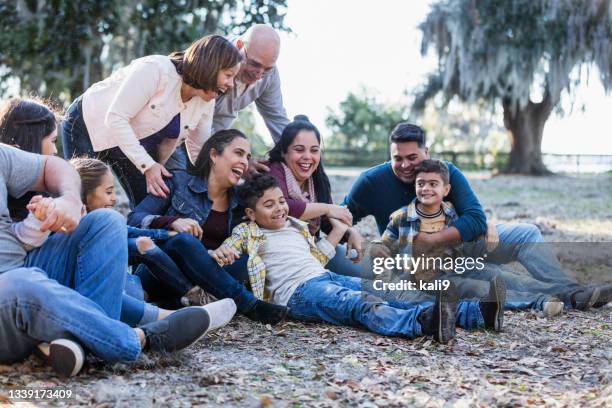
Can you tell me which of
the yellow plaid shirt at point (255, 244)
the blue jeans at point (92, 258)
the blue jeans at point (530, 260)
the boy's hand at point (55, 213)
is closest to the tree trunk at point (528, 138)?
the blue jeans at point (530, 260)

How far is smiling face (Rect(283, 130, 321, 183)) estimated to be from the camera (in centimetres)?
467

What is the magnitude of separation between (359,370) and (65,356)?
116 cm

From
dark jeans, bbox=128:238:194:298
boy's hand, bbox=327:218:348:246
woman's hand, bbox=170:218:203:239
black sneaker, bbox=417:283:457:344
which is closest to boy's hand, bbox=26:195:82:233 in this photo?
dark jeans, bbox=128:238:194:298

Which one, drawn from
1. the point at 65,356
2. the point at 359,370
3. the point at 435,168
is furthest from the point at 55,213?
the point at 435,168

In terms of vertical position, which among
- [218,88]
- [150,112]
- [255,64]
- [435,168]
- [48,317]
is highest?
[255,64]

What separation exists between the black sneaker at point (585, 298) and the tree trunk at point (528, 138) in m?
16.3

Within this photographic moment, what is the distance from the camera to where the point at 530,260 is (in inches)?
191

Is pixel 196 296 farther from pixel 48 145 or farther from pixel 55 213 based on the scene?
pixel 55 213

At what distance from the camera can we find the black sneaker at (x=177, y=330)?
126 inches

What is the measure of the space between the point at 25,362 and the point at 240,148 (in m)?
1.72

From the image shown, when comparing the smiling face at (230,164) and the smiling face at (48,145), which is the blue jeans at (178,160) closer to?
the smiling face at (230,164)

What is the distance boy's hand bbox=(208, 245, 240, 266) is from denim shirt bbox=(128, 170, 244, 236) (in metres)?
0.29

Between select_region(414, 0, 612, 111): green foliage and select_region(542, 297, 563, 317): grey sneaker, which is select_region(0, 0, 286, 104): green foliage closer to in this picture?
select_region(542, 297, 563, 317): grey sneaker

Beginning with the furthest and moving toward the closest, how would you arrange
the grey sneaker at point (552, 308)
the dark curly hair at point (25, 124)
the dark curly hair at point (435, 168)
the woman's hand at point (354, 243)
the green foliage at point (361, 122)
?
the green foliage at point (361, 122), the woman's hand at point (354, 243), the dark curly hair at point (435, 168), the grey sneaker at point (552, 308), the dark curly hair at point (25, 124)
